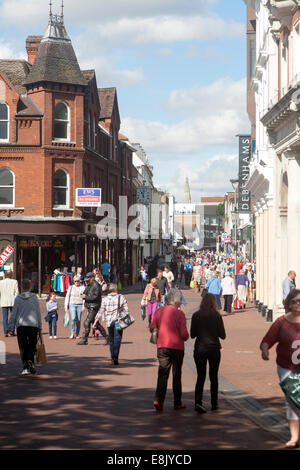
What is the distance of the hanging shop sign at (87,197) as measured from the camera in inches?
1538

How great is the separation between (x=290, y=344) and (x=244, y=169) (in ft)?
126

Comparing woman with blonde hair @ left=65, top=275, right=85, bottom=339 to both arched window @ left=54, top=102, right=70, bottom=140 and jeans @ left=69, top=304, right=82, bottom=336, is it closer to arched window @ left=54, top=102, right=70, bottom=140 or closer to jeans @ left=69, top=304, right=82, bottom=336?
jeans @ left=69, top=304, right=82, bottom=336

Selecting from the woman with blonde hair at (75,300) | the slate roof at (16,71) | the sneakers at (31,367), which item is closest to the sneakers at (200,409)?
Answer: the sneakers at (31,367)

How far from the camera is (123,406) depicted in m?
10.8

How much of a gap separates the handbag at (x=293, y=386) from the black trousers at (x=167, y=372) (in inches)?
105

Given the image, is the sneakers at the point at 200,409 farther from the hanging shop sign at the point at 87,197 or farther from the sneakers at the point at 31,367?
the hanging shop sign at the point at 87,197

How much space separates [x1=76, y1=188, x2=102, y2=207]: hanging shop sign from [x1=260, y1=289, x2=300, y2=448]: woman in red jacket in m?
30.8

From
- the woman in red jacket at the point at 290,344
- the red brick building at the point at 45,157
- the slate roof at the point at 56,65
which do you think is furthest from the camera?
the slate roof at the point at 56,65

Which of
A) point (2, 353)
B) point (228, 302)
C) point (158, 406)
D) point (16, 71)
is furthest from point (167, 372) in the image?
point (16, 71)

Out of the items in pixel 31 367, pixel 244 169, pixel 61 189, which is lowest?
pixel 31 367

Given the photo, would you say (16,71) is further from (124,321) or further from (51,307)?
(124,321)

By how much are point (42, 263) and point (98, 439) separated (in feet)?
104

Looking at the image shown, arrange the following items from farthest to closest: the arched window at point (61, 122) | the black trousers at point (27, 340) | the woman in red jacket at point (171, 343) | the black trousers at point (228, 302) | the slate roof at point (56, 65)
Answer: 1. the arched window at point (61, 122)
2. the slate roof at point (56, 65)
3. the black trousers at point (228, 302)
4. the black trousers at point (27, 340)
5. the woman in red jacket at point (171, 343)

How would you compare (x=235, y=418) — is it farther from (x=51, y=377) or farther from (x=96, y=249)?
(x=96, y=249)
